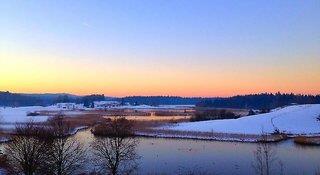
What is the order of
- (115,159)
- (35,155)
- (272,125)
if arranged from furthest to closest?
(272,125) → (115,159) → (35,155)

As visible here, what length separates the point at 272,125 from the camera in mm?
77875

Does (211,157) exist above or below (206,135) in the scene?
below

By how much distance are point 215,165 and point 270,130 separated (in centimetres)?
3807

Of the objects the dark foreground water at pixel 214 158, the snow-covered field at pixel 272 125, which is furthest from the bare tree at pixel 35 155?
the snow-covered field at pixel 272 125

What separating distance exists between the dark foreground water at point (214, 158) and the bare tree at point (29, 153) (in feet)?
28.0

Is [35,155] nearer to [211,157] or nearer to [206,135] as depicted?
[211,157]

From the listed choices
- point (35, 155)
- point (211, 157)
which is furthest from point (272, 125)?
point (35, 155)

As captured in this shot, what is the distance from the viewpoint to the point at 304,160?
40.6m

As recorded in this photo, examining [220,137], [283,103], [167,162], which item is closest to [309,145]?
[220,137]

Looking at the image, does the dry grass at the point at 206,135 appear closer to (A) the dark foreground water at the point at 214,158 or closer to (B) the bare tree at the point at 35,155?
(A) the dark foreground water at the point at 214,158

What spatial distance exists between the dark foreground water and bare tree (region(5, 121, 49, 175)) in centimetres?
852

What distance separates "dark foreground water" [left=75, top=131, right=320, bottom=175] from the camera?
116 ft

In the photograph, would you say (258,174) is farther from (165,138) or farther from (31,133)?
(165,138)

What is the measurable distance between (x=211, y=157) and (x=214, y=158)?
663 millimetres
